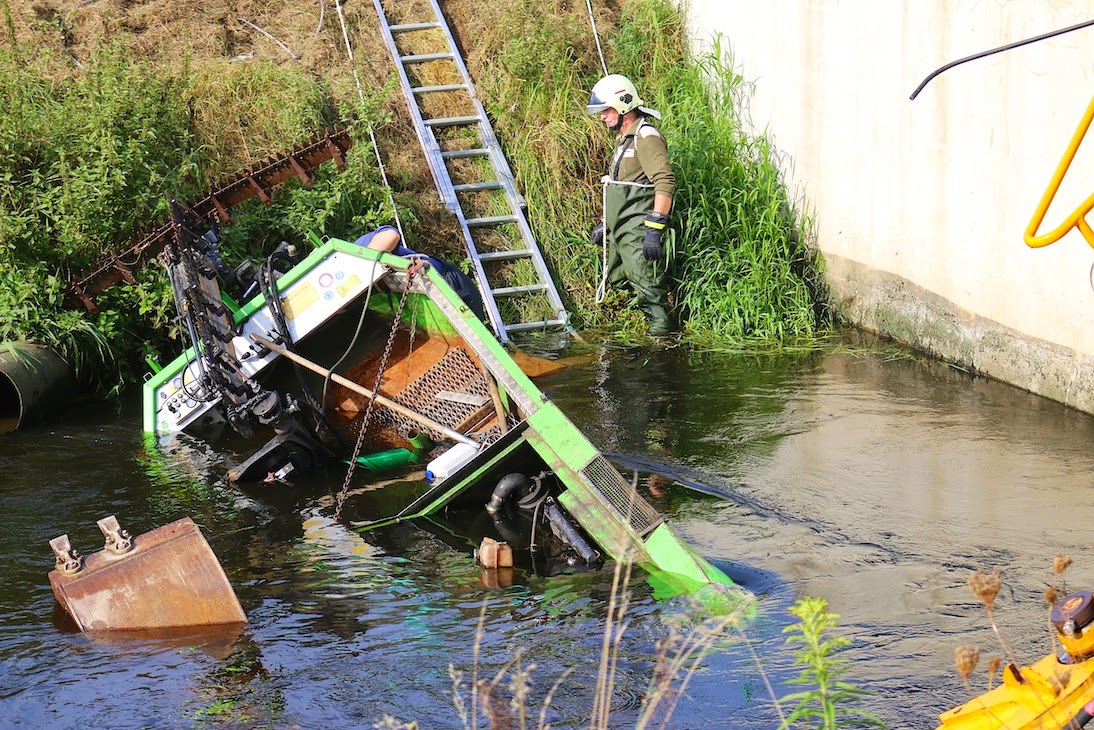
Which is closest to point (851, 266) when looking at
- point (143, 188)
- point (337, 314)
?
→ point (337, 314)

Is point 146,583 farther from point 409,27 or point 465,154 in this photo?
point 409,27

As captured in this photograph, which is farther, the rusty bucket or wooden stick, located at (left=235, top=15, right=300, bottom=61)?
wooden stick, located at (left=235, top=15, right=300, bottom=61)

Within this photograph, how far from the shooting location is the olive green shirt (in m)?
10.3

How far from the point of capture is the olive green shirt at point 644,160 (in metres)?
10.3

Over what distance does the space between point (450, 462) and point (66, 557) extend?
223 centimetres

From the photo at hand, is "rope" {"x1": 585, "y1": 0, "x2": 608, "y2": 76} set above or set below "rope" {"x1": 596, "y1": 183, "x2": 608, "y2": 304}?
above

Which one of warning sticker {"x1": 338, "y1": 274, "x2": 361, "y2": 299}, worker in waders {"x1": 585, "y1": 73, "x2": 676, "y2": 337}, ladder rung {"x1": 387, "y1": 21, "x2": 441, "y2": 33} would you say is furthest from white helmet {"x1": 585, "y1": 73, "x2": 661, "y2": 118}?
warning sticker {"x1": 338, "y1": 274, "x2": 361, "y2": 299}

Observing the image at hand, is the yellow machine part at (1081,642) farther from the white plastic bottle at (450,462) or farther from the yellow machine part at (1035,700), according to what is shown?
the white plastic bottle at (450,462)

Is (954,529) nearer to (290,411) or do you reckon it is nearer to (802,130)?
(290,411)

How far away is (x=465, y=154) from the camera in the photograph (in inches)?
465

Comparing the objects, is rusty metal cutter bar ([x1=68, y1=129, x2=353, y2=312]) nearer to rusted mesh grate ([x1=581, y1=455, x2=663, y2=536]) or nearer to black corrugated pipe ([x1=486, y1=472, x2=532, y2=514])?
black corrugated pipe ([x1=486, y1=472, x2=532, y2=514])

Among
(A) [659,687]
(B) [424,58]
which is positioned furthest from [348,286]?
(B) [424,58]

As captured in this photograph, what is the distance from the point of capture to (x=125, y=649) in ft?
17.5

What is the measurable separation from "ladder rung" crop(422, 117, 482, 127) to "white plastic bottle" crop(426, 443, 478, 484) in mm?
5732
